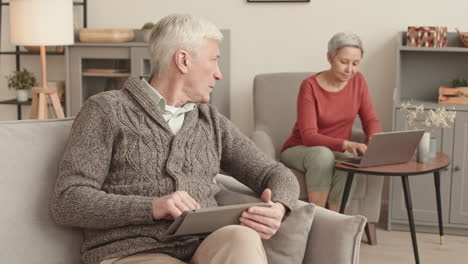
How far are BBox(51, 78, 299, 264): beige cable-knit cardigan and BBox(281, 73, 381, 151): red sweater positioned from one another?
1190 mm

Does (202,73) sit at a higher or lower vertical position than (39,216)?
higher

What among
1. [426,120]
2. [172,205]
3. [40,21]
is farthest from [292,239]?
[40,21]

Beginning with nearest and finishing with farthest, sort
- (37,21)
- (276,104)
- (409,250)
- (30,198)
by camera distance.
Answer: (30,198), (409,250), (37,21), (276,104)

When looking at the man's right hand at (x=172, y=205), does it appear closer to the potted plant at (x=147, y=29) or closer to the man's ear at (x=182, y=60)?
the man's ear at (x=182, y=60)

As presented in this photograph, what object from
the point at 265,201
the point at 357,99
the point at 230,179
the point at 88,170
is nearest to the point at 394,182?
the point at 357,99

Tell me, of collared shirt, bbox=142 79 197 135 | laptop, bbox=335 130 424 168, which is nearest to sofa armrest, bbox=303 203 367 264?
collared shirt, bbox=142 79 197 135

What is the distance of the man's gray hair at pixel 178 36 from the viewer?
7.05ft

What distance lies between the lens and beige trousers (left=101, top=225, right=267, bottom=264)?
1.73 m

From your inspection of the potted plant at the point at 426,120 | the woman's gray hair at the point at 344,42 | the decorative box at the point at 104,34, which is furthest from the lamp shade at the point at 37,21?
the potted plant at the point at 426,120

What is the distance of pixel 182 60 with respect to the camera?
2.18m

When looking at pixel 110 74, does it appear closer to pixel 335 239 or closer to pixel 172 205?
pixel 172 205

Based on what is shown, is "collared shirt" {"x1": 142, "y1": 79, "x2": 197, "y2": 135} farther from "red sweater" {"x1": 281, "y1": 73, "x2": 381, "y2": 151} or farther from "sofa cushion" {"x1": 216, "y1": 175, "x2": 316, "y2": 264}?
"red sweater" {"x1": 281, "y1": 73, "x2": 381, "y2": 151}

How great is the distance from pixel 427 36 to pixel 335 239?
2.16 metres

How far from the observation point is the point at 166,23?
2.15 metres
